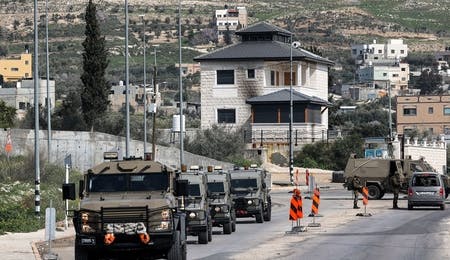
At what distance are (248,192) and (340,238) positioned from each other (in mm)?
9204

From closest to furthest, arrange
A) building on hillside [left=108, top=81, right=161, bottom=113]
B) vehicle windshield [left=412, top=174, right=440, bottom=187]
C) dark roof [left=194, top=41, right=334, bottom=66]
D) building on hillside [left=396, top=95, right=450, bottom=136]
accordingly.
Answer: vehicle windshield [left=412, top=174, right=440, bottom=187] → dark roof [left=194, top=41, right=334, bottom=66] → building on hillside [left=396, top=95, right=450, bottom=136] → building on hillside [left=108, top=81, right=161, bottom=113]

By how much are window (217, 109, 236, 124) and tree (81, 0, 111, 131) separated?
49.5 ft

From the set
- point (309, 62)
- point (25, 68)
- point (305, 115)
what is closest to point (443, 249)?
point (305, 115)

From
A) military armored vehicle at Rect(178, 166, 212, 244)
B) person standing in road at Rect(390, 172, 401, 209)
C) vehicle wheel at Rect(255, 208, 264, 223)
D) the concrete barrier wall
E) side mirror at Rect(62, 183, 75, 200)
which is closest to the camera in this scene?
side mirror at Rect(62, 183, 75, 200)

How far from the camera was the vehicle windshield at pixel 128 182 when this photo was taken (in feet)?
98.9

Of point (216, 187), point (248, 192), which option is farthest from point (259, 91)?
point (216, 187)

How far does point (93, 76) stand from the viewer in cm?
9138

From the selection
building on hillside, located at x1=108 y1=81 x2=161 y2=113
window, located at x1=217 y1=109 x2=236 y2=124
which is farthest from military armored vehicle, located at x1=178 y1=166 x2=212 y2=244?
building on hillside, located at x1=108 y1=81 x2=161 y2=113

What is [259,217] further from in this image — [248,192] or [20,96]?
[20,96]

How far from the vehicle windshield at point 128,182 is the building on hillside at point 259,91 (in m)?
72.3

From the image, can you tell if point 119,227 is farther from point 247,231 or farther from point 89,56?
point 89,56

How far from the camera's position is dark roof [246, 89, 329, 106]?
101756 millimetres

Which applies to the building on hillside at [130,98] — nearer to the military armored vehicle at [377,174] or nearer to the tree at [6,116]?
the tree at [6,116]

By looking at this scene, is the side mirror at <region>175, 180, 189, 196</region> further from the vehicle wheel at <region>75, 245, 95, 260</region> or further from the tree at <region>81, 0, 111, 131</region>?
the tree at <region>81, 0, 111, 131</region>
